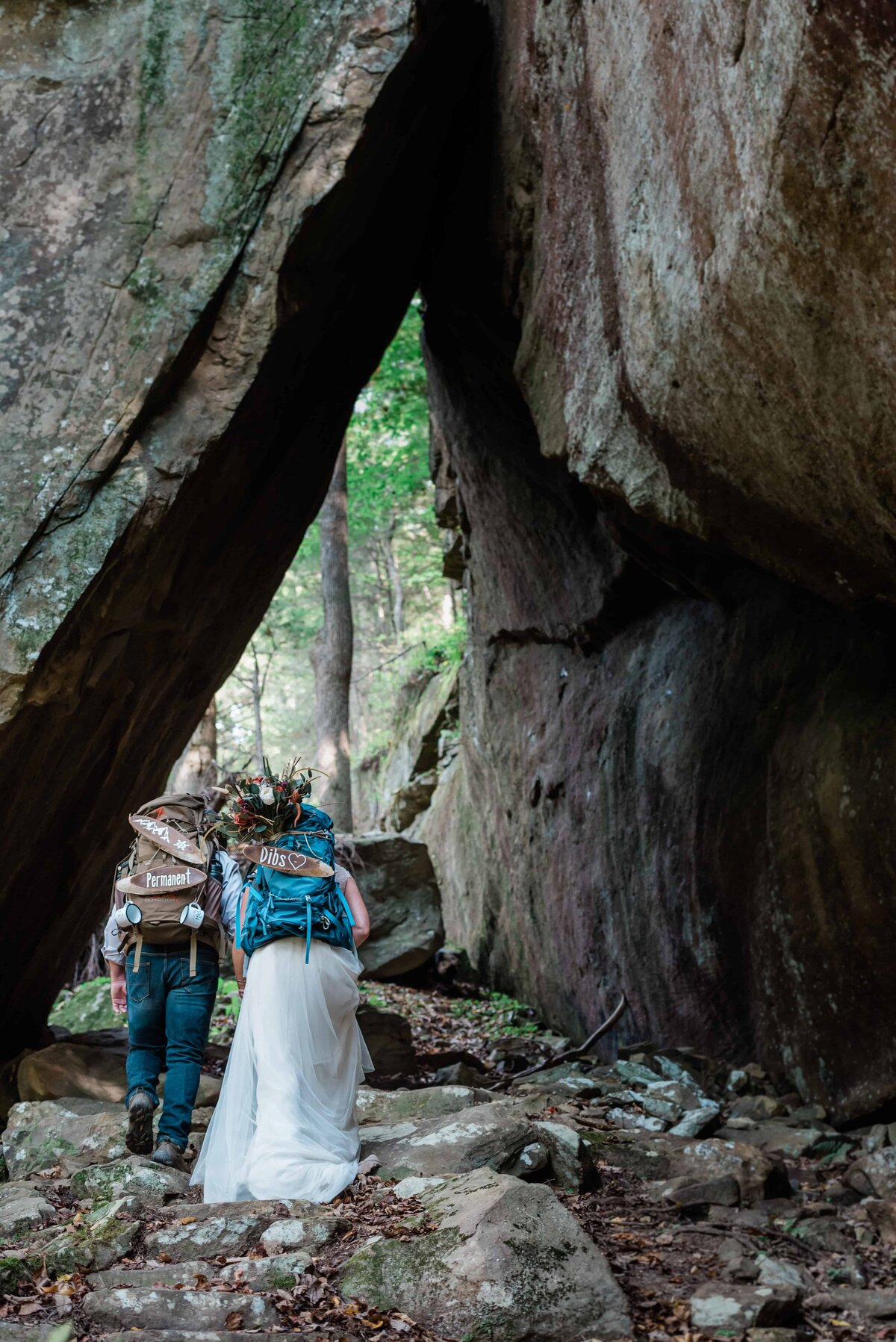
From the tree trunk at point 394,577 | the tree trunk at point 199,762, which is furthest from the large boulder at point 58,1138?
the tree trunk at point 394,577

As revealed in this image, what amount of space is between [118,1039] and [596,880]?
161 inches

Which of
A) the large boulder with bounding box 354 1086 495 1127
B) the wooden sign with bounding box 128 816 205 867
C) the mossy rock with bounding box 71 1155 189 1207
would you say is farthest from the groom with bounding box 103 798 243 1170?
the large boulder with bounding box 354 1086 495 1127

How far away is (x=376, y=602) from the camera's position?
99.3 feet

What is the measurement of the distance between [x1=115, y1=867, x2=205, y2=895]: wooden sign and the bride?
309 mm

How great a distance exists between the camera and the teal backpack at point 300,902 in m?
5.18

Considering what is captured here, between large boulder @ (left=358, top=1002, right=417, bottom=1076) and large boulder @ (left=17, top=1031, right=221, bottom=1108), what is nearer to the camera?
large boulder @ (left=17, top=1031, right=221, bottom=1108)

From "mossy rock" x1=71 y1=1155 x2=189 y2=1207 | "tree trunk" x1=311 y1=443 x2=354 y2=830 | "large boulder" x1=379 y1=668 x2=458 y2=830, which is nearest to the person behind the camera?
"mossy rock" x1=71 y1=1155 x2=189 y2=1207

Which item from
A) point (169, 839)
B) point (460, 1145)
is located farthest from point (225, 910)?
point (460, 1145)

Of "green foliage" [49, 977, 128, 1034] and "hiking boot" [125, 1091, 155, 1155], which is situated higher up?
"hiking boot" [125, 1091, 155, 1155]

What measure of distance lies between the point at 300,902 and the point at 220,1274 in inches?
74.1

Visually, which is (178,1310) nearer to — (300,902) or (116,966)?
(300,902)

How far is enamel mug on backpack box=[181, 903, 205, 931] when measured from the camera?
18.0 ft

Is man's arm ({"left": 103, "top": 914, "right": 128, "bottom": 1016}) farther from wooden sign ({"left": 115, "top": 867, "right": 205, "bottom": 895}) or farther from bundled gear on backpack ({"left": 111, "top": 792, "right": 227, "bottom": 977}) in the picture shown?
wooden sign ({"left": 115, "top": 867, "right": 205, "bottom": 895})

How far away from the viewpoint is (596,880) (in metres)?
9.23
